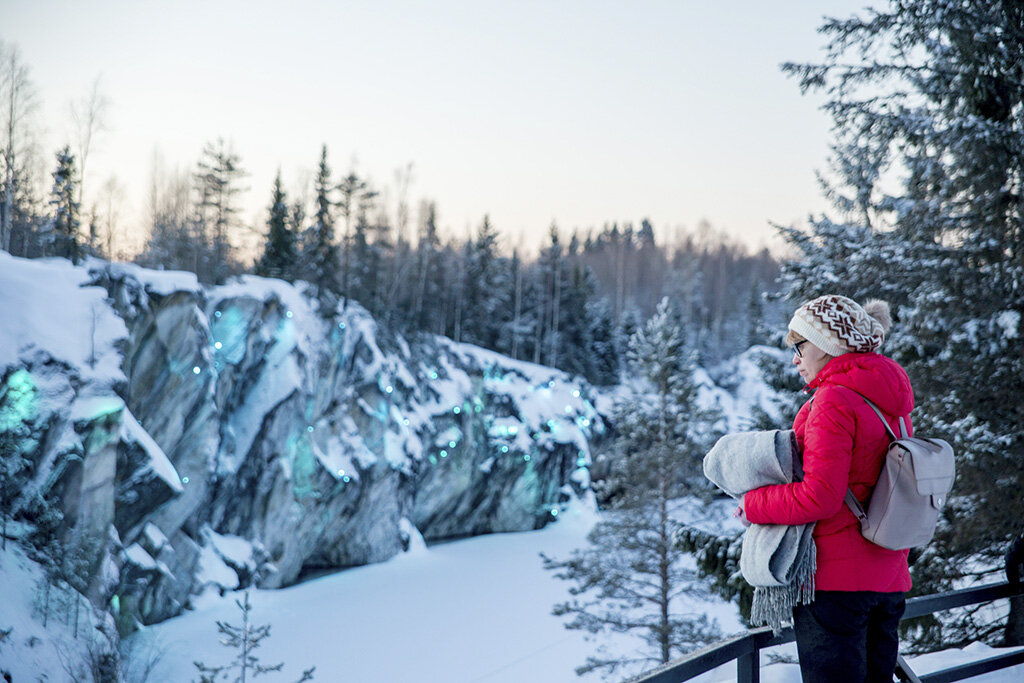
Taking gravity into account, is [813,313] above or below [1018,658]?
above

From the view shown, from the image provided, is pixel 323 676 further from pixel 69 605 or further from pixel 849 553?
pixel 849 553

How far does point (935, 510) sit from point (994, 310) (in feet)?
14.6

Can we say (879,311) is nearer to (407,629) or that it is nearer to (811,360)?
(811,360)

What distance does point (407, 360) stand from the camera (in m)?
28.8

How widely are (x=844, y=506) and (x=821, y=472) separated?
202 mm

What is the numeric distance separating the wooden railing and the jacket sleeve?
0.56 meters

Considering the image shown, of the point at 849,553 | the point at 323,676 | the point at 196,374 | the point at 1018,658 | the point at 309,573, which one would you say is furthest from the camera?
the point at 309,573

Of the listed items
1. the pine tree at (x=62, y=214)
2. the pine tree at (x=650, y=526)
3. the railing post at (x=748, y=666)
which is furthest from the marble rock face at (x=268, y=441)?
the railing post at (x=748, y=666)

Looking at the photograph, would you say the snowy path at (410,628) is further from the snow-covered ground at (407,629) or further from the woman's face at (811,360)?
the woman's face at (811,360)

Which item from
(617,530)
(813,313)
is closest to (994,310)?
(813,313)

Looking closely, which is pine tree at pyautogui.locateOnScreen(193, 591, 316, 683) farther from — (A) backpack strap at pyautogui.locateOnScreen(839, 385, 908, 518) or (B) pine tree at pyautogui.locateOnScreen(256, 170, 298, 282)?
(B) pine tree at pyautogui.locateOnScreen(256, 170, 298, 282)

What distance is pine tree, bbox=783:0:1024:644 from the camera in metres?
5.05

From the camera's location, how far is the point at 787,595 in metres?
1.92

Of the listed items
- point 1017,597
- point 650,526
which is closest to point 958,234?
point 1017,597
